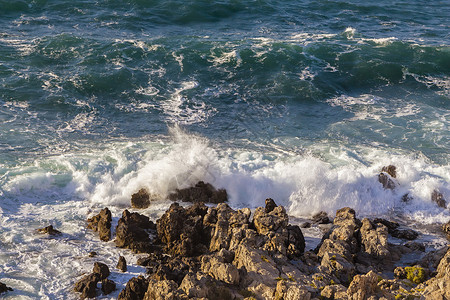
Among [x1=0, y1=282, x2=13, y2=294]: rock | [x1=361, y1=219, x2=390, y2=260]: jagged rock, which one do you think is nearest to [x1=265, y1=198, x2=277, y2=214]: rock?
[x1=361, y1=219, x2=390, y2=260]: jagged rock

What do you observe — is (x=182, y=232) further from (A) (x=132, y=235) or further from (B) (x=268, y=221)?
(B) (x=268, y=221)

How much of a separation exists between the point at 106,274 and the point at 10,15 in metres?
34.8

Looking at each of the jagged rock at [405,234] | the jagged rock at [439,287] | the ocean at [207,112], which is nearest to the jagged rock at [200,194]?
the ocean at [207,112]

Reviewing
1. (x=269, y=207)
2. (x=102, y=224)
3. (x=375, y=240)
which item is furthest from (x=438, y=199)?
(x=102, y=224)

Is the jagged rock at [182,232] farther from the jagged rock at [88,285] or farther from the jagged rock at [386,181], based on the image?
the jagged rock at [386,181]

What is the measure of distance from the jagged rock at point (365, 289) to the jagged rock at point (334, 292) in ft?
0.65

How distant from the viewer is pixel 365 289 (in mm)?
15820

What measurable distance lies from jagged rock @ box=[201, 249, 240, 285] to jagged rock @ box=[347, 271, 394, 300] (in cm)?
346

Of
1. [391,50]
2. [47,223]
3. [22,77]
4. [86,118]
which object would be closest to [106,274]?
[47,223]

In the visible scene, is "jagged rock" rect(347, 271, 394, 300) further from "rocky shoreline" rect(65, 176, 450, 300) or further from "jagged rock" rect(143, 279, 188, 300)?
"jagged rock" rect(143, 279, 188, 300)

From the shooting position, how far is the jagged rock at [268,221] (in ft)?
66.2

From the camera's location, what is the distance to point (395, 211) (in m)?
25.4

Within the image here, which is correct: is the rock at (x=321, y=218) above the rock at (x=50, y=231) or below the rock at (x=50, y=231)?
below

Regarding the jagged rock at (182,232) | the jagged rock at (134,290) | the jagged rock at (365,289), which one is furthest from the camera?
the jagged rock at (182,232)
